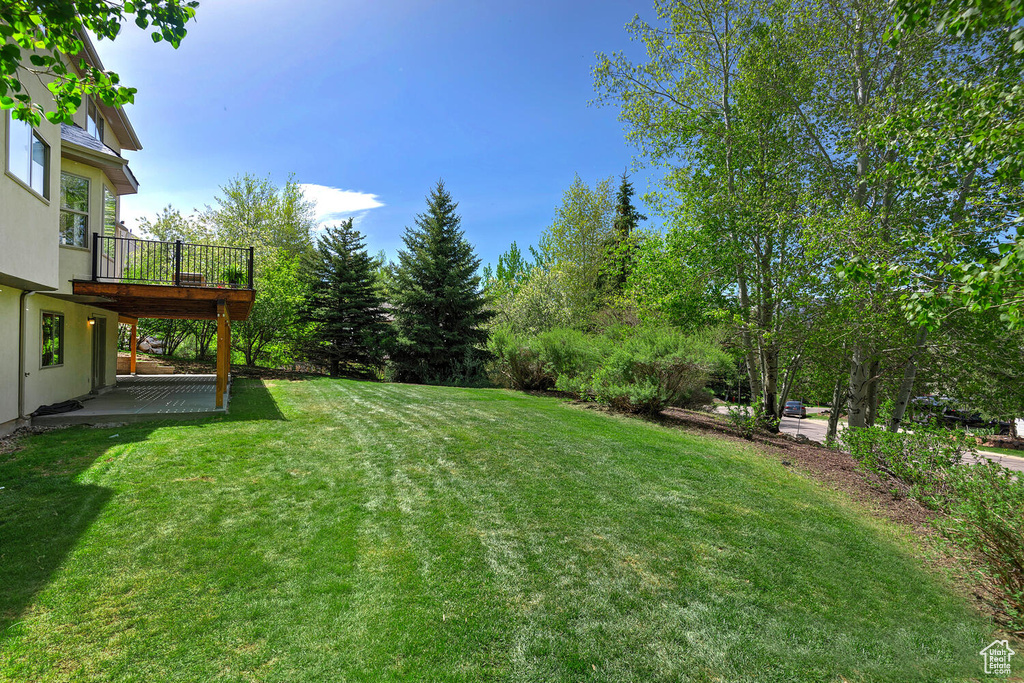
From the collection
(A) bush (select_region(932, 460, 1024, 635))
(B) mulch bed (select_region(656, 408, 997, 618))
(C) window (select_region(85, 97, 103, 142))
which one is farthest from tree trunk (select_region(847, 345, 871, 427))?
(C) window (select_region(85, 97, 103, 142))

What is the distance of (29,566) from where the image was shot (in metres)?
2.99

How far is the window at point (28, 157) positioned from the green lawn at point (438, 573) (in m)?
3.81

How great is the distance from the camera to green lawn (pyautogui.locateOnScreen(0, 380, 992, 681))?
A: 7.86 feet

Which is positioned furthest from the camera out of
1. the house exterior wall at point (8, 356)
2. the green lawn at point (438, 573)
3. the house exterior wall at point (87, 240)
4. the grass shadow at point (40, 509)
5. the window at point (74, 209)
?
the window at point (74, 209)

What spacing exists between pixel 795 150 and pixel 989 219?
17.1ft

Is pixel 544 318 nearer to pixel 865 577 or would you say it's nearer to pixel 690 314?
pixel 690 314

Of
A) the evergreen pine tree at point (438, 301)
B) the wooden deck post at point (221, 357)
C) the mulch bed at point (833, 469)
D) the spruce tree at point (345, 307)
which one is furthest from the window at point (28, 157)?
the mulch bed at point (833, 469)

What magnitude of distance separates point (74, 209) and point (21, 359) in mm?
3630

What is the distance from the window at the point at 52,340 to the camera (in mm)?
8133

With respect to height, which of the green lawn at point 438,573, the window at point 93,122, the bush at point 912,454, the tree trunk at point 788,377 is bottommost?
the green lawn at point 438,573

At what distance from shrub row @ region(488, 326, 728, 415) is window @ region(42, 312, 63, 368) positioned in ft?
34.8

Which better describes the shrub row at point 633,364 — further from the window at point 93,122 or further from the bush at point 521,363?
the window at point 93,122

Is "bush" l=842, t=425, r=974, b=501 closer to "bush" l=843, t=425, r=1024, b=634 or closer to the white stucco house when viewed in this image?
"bush" l=843, t=425, r=1024, b=634

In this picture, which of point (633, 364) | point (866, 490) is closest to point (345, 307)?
point (633, 364)
